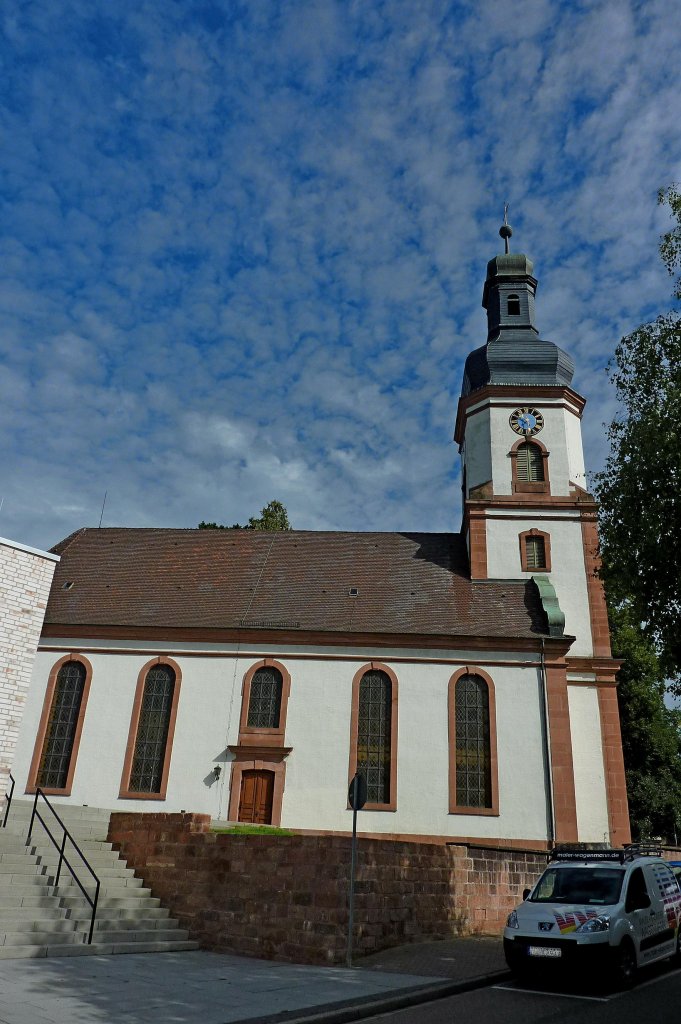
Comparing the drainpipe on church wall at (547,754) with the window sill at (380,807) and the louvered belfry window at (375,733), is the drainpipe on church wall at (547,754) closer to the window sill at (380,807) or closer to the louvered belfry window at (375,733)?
the window sill at (380,807)

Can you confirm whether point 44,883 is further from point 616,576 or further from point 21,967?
point 616,576

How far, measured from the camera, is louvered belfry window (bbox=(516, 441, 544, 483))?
91.9 feet

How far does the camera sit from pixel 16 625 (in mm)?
14859

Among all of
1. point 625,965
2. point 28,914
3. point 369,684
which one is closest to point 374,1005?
point 625,965

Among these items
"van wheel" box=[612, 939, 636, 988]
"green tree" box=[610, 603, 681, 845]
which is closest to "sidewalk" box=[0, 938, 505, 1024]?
"van wheel" box=[612, 939, 636, 988]

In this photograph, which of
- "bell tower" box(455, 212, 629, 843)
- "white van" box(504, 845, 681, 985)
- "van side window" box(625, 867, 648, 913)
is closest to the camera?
"white van" box(504, 845, 681, 985)

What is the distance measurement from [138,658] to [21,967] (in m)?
15.0

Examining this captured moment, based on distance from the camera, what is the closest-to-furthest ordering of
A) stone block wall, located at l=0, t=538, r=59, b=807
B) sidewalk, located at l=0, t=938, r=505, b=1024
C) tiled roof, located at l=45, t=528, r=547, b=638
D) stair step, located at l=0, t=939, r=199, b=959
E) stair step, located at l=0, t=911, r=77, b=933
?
sidewalk, located at l=0, t=938, r=505, b=1024, stair step, located at l=0, t=939, r=199, b=959, stair step, located at l=0, t=911, r=77, b=933, stone block wall, located at l=0, t=538, r=59, b=807, tiled roof, located at l=45, t=528, r=547, b=638

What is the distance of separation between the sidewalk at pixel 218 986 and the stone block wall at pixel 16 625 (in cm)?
500

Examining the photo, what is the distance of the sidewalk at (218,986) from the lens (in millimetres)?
7602

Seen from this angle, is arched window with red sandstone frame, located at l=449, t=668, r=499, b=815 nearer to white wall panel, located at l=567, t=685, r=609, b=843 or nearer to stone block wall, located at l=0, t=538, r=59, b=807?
white wall panel, located at l=567, t=685, r=609, b=843

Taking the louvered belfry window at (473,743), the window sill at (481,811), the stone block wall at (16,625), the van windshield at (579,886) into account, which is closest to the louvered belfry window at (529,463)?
the louvered belfry window at (473,743)

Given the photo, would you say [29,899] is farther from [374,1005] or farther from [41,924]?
[374,1005]

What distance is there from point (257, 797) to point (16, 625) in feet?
34.0
